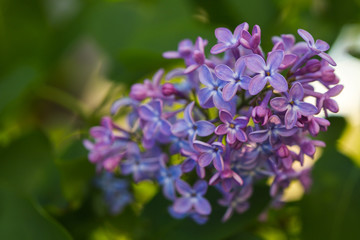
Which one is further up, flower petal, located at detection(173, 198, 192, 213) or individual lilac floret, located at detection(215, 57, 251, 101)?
individual lilac floret, located at detection(215, 57, 251, 101)

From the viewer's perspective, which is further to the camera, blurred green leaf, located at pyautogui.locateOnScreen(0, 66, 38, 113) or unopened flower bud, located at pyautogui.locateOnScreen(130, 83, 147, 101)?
blurred green leaf, located at pyautogui.locateOnScreen(0, 66, 38, 113)

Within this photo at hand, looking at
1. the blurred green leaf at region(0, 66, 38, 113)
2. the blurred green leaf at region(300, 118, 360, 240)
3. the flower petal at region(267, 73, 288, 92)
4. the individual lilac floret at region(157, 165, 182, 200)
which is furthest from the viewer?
the blurred green leaf at region(0, 66, 38, 113)

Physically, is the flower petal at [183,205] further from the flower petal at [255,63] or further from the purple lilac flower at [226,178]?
the flower petal at [255,63]

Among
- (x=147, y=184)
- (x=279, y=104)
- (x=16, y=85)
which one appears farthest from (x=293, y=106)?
(x=16, y=85)

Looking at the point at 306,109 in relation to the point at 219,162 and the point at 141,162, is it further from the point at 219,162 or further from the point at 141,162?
the point at 141,162

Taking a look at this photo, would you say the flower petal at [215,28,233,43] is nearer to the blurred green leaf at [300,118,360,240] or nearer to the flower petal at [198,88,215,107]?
the flower petal at [198,88,215,107]

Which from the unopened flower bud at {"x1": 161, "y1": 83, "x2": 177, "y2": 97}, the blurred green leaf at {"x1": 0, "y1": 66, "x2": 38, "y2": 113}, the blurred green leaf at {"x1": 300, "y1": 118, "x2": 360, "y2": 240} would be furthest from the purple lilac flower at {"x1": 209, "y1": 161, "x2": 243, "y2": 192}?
the blurred green leaf at {"x1": 0, "y1": 66, "x2": 38, "y2": 113}

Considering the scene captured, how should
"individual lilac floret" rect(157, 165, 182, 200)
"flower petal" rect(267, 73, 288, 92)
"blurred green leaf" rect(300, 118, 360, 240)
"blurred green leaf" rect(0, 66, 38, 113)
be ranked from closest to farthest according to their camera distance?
1. "flower petal" rect(267, 73, 288, 92)
2. "individual lilac floret" rect(157, 165, 182, 200)
3. "blurred green leaf" rect(300, 118, 360, 240)
4. "blurred green leaf" rect(0, 66, 38, 113)

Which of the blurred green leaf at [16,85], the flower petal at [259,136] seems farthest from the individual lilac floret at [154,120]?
the blurred green leaf at [16,85]

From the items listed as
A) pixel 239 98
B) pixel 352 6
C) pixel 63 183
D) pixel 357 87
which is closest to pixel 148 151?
pixel 239 98
